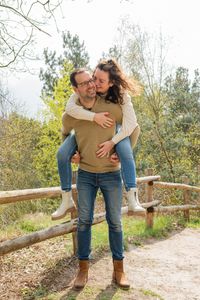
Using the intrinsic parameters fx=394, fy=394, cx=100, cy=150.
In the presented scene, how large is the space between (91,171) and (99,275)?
1.32 meters

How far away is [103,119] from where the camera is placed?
317 cm

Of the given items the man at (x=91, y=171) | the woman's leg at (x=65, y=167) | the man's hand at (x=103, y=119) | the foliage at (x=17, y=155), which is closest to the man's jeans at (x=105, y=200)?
the man at (x=91, y=171)

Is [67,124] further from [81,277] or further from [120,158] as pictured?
[81,277]

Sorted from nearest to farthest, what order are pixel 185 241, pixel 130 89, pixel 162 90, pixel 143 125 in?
pixel 130 89, pixel 185 241, pixel 143 125, pixel 162 90

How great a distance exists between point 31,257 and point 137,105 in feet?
39.6

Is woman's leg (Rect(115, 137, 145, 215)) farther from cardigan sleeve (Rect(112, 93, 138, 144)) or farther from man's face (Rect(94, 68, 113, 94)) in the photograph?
man's face (Rect(94, 68, 113, 94))

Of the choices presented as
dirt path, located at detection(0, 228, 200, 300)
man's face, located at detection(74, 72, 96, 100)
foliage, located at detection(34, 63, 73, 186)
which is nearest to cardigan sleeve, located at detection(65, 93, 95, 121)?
man's face, located at detection(74, 72, 96, 100)

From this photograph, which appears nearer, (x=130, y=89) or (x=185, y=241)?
(x=130, y=89)

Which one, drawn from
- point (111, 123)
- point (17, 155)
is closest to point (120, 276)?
point (111, 123)

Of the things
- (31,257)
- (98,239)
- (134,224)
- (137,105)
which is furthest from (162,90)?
(31,257)

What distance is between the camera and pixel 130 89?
3.36 m

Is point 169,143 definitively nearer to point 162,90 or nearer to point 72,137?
point 162,90

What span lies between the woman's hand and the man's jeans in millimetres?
214

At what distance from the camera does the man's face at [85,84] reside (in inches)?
126
